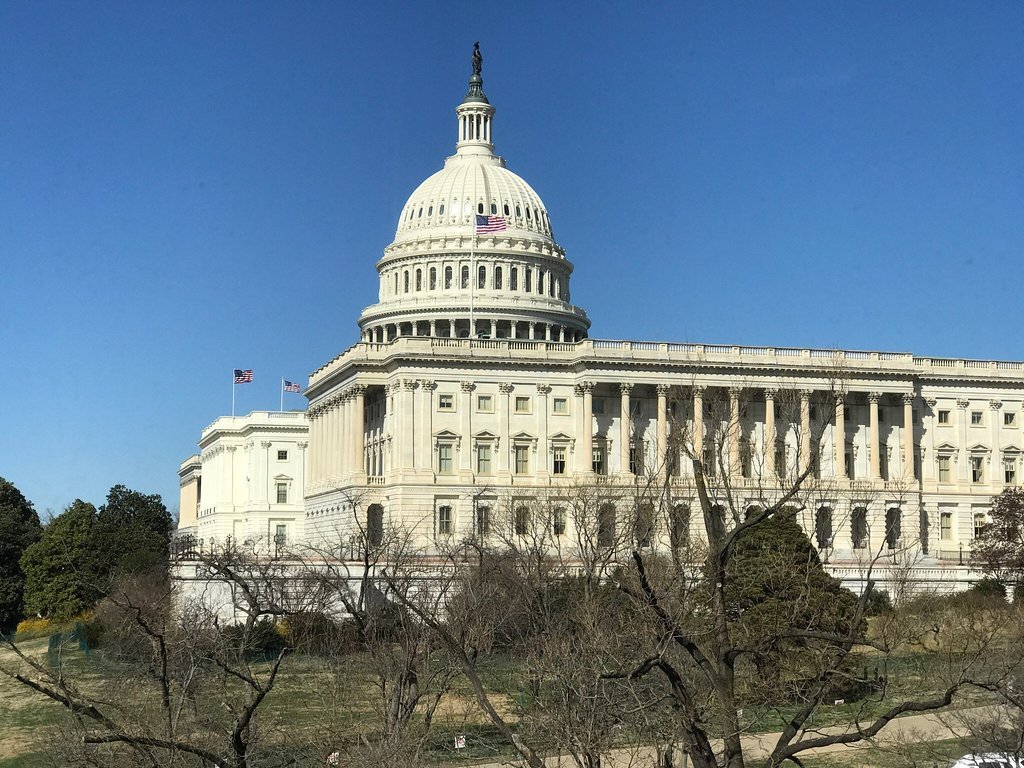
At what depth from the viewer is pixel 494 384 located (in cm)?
10738

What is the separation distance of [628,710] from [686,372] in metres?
83.8

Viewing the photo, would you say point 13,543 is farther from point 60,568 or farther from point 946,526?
point 946,526

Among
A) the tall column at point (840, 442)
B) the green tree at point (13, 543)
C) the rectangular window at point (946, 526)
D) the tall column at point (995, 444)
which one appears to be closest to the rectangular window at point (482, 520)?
the tall column at point (840, 442)

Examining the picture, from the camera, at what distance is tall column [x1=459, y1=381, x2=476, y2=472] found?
106 m

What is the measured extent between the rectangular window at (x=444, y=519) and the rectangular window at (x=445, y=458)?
2.42 m

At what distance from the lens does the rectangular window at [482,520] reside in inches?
3171

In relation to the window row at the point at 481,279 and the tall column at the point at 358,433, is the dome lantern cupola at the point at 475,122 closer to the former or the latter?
the window row at the point at 481,279

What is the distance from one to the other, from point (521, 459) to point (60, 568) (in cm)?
3021

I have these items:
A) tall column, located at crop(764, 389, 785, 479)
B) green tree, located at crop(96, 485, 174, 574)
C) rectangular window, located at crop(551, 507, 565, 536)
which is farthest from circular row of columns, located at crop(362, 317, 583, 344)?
rectangular window, located at crop(551, 507, 565, 536)

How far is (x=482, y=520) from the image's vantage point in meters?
90.7

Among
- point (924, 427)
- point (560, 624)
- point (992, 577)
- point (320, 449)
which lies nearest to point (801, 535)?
point (560, 624)

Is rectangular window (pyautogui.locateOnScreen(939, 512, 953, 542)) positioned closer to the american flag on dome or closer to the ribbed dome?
the american flag on dome

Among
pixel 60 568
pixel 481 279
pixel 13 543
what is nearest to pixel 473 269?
pixel 481 279

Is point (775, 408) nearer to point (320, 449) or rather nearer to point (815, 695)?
point (320, 449)
